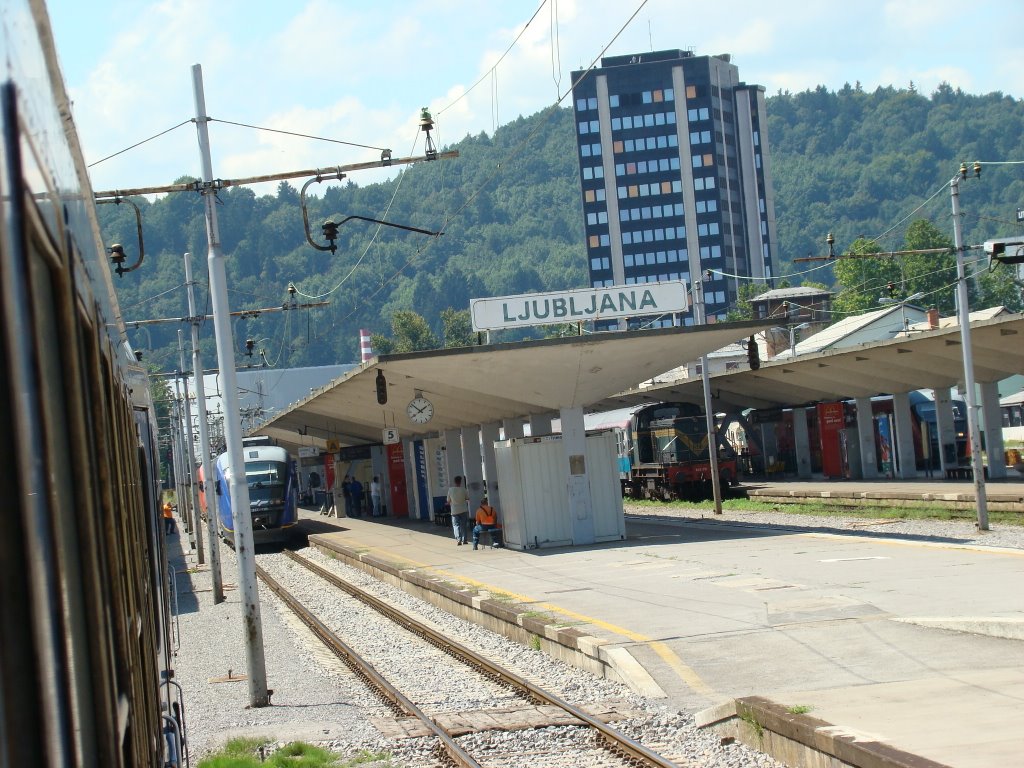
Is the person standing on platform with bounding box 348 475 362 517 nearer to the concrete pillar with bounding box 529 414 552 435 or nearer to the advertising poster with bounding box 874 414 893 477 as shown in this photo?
the advertising poster with bounding box 874 414 893 477

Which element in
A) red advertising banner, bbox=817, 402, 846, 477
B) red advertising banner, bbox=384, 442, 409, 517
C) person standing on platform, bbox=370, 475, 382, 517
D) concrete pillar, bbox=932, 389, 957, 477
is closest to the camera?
concrete pillar, bbox=932, 389, 957, 477

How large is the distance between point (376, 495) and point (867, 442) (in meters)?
19.1

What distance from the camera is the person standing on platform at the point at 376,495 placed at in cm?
4937

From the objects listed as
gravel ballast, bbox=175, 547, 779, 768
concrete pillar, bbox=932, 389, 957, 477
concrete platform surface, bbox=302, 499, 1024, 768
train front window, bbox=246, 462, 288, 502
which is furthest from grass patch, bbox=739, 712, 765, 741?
concrete pillar, bbox=932, 389, 957, 477

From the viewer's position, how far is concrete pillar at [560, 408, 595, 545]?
82.9 feet

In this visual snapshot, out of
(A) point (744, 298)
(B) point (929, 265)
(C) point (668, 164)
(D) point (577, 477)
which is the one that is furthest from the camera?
(C) point (668, 164)

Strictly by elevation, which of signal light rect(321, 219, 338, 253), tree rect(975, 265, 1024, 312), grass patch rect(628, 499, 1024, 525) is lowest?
grass patch rect(628, 499, 1024, 525)

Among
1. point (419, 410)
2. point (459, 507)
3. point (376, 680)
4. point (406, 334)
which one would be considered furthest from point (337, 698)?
point (406, 334)

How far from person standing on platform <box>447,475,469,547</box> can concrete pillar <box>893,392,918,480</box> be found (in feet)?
56.6

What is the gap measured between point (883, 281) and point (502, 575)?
299ft

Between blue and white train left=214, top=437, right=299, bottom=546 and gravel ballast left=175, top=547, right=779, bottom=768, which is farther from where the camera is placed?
blue and white train left=214, top=437, right=299, bottom=546

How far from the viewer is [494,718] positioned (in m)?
10.7

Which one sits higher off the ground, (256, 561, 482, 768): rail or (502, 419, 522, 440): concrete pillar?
(502, 419, 522, 440): concrete pillar

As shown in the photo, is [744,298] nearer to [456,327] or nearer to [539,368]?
[456,327]
